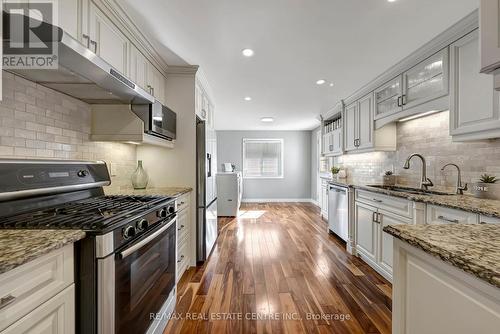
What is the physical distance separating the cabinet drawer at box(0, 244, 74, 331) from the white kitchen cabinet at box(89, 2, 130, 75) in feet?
4.27

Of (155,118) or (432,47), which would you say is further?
(432,47)

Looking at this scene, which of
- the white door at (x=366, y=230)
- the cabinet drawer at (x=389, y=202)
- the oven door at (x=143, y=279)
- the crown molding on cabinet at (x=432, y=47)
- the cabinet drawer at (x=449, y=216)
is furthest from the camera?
the white door at (x=366, y=230)

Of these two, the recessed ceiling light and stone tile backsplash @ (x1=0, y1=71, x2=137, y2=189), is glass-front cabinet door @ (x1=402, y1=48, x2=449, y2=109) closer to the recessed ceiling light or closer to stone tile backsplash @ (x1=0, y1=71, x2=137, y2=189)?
the recessed ceiling light

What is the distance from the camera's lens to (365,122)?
3.30 metres

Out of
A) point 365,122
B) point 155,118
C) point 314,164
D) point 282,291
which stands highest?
point 365,122

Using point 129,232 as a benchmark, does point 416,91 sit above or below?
above

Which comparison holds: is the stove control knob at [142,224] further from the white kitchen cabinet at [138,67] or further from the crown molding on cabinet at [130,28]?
the crown molding on cabinet at [130,28]

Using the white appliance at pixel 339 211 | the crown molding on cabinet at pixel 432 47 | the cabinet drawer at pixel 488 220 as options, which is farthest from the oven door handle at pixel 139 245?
the crown molding on cabinet at pixel 432 47

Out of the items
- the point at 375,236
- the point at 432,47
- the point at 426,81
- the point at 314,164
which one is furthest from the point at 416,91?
the point at 314,164

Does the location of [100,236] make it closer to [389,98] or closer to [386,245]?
[386,245]

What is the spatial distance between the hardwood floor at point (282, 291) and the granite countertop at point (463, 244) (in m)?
1.18

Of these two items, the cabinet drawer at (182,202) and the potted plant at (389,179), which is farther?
the potted plant at (389,179)

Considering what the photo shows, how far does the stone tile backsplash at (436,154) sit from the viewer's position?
192 centimetres

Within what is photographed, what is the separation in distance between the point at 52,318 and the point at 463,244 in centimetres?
137
